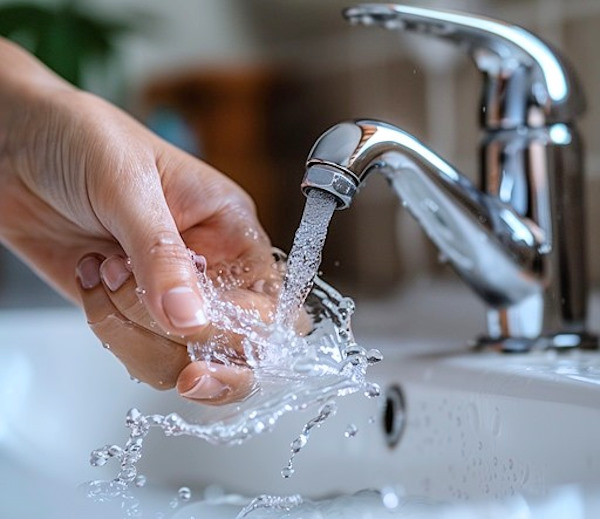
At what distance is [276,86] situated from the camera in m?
1.21

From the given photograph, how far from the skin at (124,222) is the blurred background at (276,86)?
0.38m

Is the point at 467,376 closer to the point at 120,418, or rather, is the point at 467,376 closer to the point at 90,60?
the point at 120,418

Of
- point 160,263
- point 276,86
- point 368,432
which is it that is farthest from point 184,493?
point 276,86

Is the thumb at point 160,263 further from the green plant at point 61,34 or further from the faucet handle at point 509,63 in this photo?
the green plant at point 61,34

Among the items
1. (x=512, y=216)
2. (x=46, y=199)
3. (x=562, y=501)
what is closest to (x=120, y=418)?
(x=46, y=199)

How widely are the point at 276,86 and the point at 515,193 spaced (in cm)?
63

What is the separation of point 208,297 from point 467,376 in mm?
165

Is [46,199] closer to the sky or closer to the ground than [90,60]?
closer to the ground

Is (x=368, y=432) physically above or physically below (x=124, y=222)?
below

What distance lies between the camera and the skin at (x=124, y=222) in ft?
1.49

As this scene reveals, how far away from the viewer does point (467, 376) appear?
0.58 m

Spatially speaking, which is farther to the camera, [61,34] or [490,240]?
[61,34]

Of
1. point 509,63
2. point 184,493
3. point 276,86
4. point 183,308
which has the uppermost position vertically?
point 276,86

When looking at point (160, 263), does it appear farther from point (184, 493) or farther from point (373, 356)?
point (184, 493)
